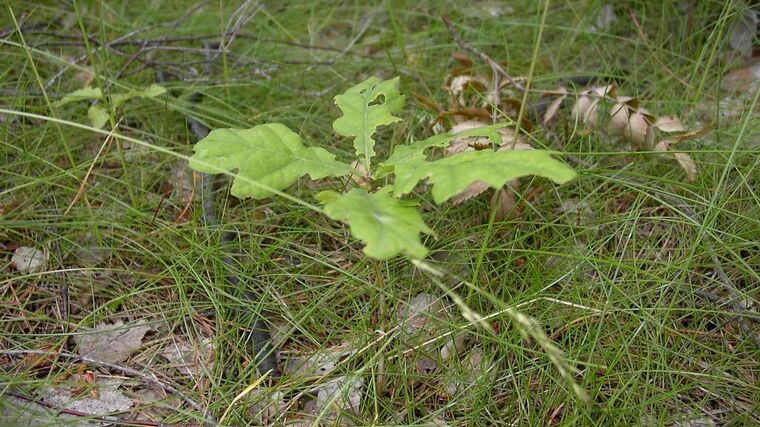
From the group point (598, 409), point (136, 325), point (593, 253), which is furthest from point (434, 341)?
point (136, 325)

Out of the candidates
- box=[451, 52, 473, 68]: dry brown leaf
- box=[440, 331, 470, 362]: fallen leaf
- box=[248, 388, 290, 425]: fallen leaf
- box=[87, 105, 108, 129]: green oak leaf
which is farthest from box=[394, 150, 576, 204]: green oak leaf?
box=[87, 105, 108, 129]: green oak leaf

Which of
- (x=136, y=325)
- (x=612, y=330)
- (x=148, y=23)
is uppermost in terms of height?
(x=148, y=23)

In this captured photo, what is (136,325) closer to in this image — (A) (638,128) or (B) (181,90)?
(B) (181,90)

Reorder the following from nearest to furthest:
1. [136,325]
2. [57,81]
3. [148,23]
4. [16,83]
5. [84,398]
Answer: [84,398] → [136,325] → [16,83] → [57,81] → [148,23]

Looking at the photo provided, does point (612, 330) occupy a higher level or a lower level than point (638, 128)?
lower

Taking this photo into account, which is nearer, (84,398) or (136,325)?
(84,398)

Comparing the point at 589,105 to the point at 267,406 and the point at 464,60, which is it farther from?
the point at 267,406

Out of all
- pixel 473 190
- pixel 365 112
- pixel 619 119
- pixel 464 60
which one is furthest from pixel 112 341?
pixel 619 119
